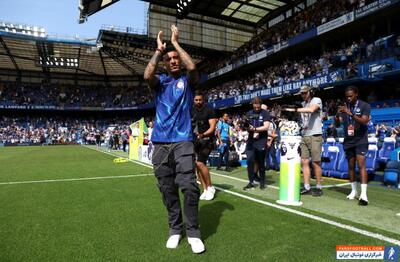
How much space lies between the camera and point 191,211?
11.5 feet

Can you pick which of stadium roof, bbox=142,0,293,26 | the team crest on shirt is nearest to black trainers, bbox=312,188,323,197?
the team crest on shirt

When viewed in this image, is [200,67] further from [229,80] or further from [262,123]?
[262,123]

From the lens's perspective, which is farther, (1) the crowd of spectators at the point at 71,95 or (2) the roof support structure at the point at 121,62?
(1) the crowd of spectators at the point at 71,95

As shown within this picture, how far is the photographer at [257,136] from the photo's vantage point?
7052mm

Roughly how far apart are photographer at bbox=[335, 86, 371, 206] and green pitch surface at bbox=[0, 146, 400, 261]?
0.45 metres

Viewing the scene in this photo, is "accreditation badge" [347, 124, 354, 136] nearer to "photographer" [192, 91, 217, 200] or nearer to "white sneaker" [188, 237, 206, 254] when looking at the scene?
"photographer" [192, 91, 217, 200]

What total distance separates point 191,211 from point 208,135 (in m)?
3.20

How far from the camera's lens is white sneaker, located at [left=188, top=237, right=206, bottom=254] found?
3.25 meters

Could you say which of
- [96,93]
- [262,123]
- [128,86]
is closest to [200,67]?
[128,86]

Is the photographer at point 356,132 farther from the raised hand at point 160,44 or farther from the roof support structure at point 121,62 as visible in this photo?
the roof support structure at point 121,62

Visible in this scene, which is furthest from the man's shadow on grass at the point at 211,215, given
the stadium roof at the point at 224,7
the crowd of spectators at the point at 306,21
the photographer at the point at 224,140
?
the stadium roof at the point at 224,7

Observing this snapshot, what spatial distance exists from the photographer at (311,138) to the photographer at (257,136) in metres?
0.84

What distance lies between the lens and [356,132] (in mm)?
5801

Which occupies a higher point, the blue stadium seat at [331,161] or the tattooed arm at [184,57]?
the tattooed arm at [184,57]
